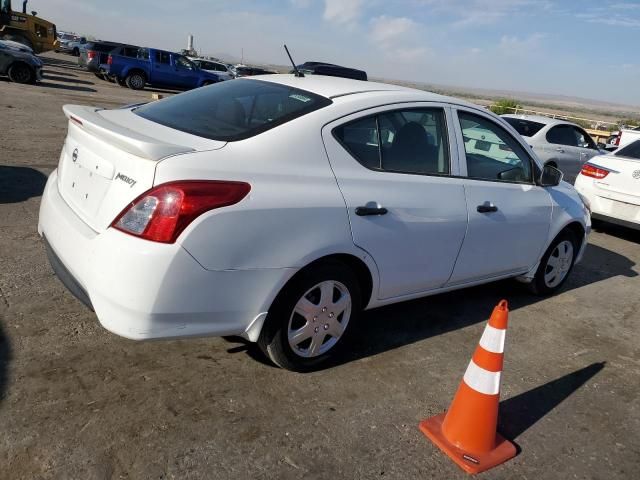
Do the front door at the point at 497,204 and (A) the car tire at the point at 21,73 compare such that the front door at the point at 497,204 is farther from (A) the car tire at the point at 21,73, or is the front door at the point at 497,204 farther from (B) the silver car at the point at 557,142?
(A) the car tire at the point at 21,73

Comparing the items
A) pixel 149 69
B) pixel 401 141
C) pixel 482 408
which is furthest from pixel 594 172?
pixel 149 69

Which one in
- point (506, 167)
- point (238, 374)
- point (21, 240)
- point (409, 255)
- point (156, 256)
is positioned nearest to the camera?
point (156, 256)

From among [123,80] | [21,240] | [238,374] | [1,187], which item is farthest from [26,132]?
[123,80]

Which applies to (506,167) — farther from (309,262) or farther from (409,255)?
(309,262)

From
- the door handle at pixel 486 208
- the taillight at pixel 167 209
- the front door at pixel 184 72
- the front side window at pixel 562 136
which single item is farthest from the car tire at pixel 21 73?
the taillight at pixel 167 209

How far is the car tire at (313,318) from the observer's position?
9.86 feet

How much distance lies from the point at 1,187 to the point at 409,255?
4.81 m

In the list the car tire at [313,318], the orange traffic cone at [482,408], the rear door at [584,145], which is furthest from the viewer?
the rear door at [584,145]

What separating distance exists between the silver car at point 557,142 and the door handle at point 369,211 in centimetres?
763

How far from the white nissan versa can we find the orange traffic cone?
82 centimetres

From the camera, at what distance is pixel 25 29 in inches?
1059

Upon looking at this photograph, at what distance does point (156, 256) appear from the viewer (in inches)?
98.7

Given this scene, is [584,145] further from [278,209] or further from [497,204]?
[278,209]

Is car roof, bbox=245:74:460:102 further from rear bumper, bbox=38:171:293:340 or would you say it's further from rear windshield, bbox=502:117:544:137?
rear windshield, bbox=502:117:544:137
